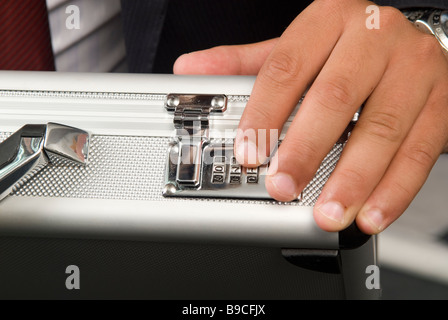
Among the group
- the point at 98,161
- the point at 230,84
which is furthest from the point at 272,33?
the point at 98,161

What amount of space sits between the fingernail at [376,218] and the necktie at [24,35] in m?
0.74

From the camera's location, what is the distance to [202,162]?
1.72 ft

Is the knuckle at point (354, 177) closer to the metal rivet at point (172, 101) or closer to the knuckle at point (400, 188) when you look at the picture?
the knuckle at point (400, 188)

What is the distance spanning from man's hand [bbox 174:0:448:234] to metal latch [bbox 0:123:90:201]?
193mm

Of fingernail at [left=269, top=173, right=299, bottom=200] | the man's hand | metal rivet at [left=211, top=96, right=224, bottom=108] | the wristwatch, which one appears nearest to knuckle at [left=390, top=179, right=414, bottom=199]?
the man's hand

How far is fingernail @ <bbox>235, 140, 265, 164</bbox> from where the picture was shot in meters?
0.48

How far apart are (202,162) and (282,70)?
0.45 ft

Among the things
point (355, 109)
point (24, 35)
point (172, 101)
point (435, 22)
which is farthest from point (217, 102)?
point (24, 35)

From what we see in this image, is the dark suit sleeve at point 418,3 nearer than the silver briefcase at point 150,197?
No

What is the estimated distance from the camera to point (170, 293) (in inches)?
25.2

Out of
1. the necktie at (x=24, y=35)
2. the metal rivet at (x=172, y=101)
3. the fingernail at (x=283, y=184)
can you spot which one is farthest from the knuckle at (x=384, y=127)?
the necktie at (x=24, y=35)

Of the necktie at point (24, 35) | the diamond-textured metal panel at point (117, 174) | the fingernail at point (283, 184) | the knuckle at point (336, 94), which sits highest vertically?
the necktie at point (24, 35)

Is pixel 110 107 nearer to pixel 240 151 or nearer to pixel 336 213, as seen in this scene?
pixel 240 151

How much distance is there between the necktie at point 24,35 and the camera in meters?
0.87
